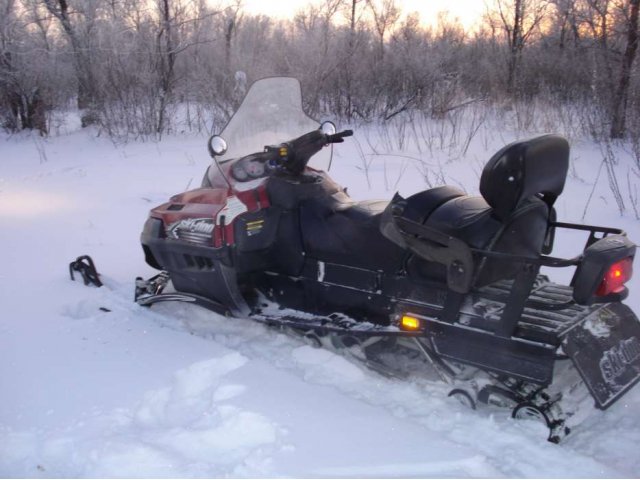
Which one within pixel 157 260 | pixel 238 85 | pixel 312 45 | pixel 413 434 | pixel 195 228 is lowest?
pixel 413 434

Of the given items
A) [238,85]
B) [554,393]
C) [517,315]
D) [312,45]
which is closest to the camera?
[517,315]

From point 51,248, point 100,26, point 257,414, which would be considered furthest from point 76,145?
point 257,414

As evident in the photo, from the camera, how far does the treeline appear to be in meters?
9.73

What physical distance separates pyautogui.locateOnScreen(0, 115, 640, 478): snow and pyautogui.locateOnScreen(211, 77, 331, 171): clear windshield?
1.04 m

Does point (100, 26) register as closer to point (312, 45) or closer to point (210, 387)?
point (312, 45)

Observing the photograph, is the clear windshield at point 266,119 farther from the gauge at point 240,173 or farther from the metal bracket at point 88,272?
the metal bracket at point 88,272

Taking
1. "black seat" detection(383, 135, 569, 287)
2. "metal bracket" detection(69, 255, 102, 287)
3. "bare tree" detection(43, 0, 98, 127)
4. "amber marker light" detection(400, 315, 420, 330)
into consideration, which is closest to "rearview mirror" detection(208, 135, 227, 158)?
"black seat" detection(383, 135, 569, 287)

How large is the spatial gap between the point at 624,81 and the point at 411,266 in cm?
629

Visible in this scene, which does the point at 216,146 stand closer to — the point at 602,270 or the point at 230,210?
the point at 230,210

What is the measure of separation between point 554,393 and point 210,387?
1.49 m

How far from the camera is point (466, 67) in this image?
1297 centimetres

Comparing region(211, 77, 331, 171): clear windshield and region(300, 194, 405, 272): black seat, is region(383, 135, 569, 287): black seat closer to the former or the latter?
region(300, 194, 405, 272): black seat

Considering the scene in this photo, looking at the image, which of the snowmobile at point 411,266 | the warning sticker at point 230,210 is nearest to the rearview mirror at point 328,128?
the snowmobile at point 411,266

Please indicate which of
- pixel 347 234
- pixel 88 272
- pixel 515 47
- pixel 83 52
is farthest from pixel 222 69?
pixel 347 234
